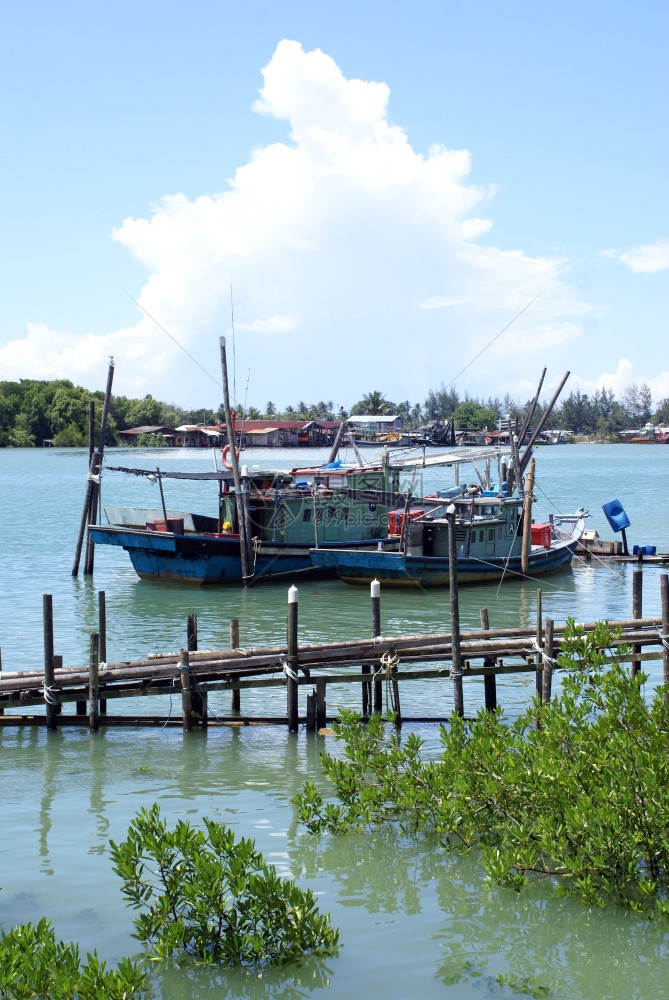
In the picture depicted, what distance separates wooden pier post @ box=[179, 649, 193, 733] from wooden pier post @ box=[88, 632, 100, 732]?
45.4 inches

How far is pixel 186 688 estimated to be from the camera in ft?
46.8

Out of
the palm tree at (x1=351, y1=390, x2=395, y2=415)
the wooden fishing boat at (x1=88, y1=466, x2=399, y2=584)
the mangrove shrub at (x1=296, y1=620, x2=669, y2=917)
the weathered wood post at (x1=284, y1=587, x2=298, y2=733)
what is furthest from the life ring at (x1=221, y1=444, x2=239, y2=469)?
the palm tree at (x1=351, y1=390, x2=395, y2=415)

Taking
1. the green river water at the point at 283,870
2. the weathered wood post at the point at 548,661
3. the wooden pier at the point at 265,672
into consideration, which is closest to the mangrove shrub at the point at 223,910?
the green river water at the point at 283,870

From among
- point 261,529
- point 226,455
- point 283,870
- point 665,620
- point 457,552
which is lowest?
point 283,870

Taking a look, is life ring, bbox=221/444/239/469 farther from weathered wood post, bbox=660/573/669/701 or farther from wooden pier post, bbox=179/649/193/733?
weathered wood post, bbox=660/573/669/701

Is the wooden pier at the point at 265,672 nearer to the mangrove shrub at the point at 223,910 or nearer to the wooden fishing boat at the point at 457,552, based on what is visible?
the mangrove shrub at the point at 223,910

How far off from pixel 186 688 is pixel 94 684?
1.27 meters

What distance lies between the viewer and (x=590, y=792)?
29.6 ft

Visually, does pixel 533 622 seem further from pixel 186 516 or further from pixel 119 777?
pixel 119 777

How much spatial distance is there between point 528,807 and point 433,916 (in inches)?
52.5

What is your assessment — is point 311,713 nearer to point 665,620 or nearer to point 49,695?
point 49,695

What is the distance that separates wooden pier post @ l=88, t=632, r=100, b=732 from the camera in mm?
13836

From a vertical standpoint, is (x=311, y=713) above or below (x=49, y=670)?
below

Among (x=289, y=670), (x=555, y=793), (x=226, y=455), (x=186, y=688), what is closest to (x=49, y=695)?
(x=186, y=688)
